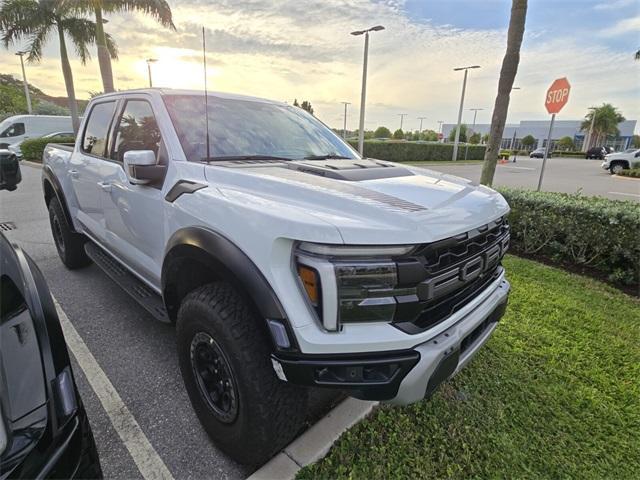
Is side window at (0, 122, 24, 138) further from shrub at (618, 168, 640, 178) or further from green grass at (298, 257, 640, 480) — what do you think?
shrub at (618, 168, 640, 178)

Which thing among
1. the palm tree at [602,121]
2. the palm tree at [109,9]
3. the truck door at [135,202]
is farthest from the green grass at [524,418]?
the palm tree at [602,121]

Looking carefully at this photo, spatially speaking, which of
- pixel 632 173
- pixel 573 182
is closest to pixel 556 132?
pixel 632 173

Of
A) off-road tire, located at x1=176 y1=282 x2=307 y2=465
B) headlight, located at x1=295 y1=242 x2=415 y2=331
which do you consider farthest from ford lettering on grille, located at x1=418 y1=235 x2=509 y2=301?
off-road tire, located at x1=176 y1=282 x2=307 y2=465

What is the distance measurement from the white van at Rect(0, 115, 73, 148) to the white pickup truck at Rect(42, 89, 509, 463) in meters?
20.9

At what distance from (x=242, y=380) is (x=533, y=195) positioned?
5202 mm

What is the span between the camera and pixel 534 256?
5.17 m

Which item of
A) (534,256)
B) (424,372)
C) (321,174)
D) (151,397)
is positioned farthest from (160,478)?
(534,256)

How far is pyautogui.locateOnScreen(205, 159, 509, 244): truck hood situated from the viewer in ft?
4.84

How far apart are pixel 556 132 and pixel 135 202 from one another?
96.3m

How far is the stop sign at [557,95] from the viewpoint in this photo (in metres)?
7.32

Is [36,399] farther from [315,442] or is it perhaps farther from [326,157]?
[326,157]

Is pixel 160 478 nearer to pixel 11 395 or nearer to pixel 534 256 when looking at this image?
pixel 11 395

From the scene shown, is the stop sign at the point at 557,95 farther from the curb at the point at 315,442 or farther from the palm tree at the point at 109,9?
the palm tree at the point at 109,9

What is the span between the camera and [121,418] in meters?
2.17
